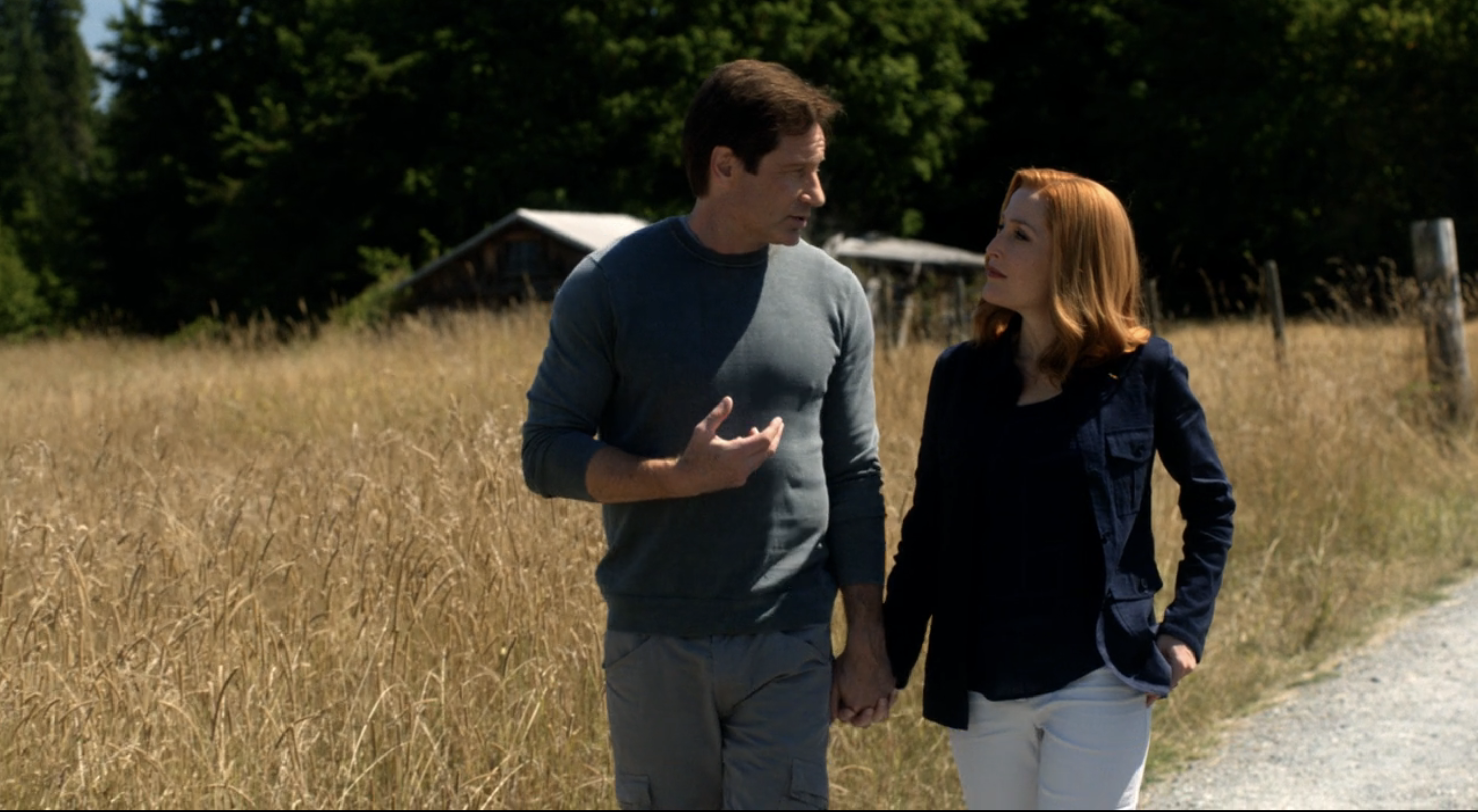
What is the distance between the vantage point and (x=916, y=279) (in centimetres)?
2780

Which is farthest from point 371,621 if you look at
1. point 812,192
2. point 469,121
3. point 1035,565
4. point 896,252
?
point 469,121

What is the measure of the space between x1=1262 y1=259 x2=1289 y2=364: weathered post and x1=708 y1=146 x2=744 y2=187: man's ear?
295 inches

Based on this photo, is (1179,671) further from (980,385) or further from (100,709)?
(100,709)

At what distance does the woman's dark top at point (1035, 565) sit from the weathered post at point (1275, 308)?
7.37 m

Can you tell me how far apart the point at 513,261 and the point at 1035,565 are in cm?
2184

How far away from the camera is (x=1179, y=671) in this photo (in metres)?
2.58

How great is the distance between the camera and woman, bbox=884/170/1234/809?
8.29 ft

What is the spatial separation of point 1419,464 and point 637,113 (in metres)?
25.7

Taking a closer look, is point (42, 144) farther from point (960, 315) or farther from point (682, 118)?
point (960, 315)

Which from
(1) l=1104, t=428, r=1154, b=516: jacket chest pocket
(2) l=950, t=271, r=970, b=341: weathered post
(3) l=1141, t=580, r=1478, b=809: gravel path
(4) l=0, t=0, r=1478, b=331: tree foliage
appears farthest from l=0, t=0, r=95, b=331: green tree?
(1) l=1104, t=428, r=1154, b=516: jacket chest pocket

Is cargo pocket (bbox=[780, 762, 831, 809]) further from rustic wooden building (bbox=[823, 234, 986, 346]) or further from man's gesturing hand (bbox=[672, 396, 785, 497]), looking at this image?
rustic wooden building (bbox=[823, 234, 986, 346])

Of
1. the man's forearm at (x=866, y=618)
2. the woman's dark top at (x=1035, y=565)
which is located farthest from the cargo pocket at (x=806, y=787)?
the woman's dark top at (x=1035, y=565)

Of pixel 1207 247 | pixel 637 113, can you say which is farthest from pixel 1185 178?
pixel 637 113

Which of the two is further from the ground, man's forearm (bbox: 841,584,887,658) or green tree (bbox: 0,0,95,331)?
green tree (bbox: 0,0,95,331)
